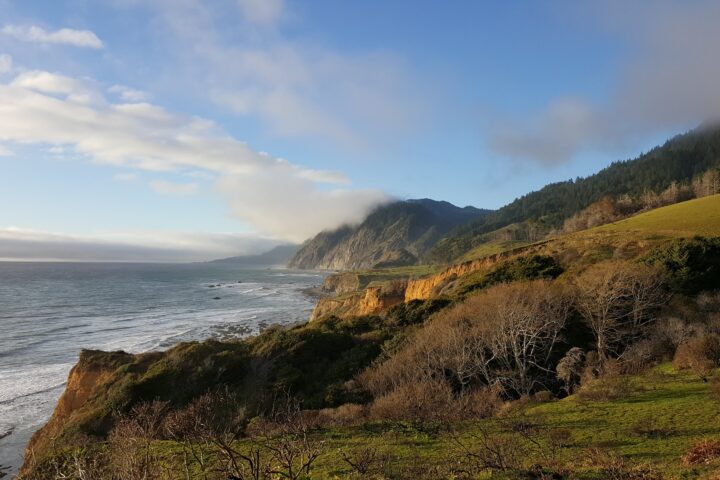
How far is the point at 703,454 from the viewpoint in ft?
33.1

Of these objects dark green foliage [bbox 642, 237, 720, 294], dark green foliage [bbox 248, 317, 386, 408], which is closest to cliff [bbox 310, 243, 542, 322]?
dark green foliage [bbox 248, 317, 386, 408]

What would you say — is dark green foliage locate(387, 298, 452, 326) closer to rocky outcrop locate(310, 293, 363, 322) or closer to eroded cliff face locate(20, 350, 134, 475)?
eroded cliff face locate(20, 350, 134, 475)

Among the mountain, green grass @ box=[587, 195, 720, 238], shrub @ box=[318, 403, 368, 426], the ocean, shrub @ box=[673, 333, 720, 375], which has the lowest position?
the ocean

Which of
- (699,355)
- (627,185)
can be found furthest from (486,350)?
(627,185)

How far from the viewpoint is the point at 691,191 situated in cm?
10725

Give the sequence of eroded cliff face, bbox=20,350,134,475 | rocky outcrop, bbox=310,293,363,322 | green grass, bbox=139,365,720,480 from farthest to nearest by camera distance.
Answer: rocky outcrop, bbox=310,293,363,322, eroded cliff face, bbox=20,350,134,475, green grass, bbox=139,365,720,480

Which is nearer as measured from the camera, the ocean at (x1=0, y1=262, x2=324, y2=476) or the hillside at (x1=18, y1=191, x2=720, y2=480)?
the hillside at (x1=18, y1=191, x2=720, y2=480)

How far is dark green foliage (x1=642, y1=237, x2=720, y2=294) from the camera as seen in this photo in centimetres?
3316

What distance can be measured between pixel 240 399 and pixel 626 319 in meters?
25.9

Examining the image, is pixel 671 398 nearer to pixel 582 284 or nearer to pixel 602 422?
pixel 602 422

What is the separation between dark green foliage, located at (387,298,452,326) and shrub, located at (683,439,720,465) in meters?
25.7

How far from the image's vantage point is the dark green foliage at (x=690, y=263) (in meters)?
33.2

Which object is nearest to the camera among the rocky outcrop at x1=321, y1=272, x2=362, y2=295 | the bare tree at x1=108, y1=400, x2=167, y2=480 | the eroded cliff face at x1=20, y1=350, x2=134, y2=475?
the bare tree at x1=108, y1=400, x2=167, y2=480

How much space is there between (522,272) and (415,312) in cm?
1088
